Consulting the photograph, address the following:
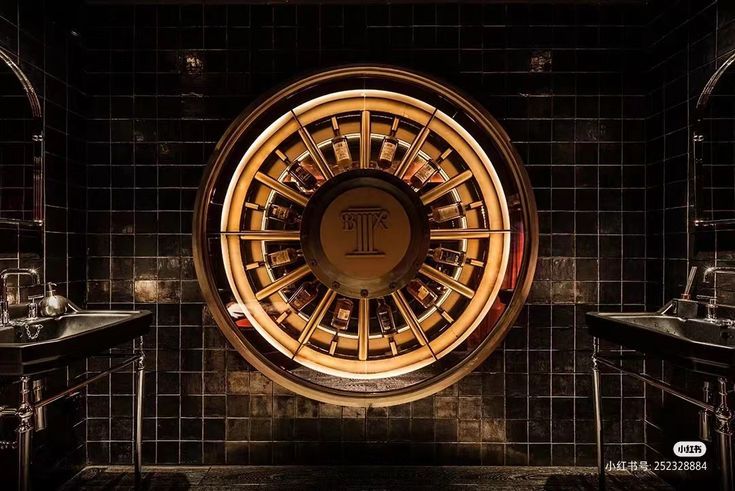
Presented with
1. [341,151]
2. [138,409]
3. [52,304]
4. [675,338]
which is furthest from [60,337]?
[675,338]

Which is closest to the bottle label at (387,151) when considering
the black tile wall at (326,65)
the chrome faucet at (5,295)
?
the black tile wall at (326,65)

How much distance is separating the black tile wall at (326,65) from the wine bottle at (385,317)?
1.74ft

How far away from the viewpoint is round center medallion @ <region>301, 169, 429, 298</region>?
2.89m

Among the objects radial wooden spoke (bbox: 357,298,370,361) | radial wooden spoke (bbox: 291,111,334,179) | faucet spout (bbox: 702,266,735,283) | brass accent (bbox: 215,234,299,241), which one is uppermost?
radial wooden spoke (bbox: 291,111,334,179)

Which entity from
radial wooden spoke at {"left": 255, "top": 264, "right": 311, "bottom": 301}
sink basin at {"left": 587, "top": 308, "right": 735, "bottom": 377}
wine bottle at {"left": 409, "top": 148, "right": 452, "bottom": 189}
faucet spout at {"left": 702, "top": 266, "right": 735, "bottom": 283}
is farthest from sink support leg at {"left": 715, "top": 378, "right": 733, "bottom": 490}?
radial wooden spoke at {"left": 255, "top": 264, "right": 311, "bottom": 301}

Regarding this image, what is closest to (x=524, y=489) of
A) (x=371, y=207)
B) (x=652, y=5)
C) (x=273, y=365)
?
(x=273, y=365)

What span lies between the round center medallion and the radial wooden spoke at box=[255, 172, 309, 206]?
0.07 m

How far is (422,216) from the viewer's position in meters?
2.89

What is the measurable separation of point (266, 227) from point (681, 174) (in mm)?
2587

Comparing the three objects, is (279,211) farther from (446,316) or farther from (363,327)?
(446,316)

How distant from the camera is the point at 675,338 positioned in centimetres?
196

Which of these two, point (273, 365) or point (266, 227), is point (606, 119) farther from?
point (273, 365)

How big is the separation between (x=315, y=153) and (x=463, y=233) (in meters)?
1.09

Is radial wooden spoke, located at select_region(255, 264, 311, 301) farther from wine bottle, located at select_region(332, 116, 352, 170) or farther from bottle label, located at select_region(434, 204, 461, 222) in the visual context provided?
bottle label, located at select_region(434, 204, 461, 222)
